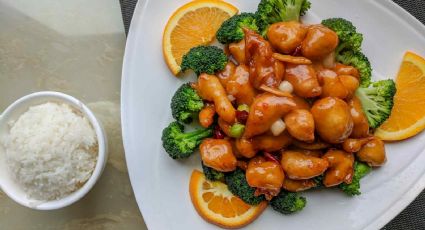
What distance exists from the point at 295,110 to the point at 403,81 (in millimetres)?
700

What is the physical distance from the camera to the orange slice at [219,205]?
8.46ft

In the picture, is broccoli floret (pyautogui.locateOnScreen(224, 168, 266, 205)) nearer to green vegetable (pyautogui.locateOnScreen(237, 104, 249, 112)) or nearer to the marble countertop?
green vegetable (pyautogui.locateOnScreen(237, 104, 249, 112))

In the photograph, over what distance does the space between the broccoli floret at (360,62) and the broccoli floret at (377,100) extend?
1.7 inches

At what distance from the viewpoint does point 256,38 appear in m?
2.42

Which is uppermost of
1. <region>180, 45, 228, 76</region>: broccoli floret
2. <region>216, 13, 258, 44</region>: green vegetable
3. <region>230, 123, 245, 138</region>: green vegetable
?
<region>216, 13, 258, 44</region>: green vegetable

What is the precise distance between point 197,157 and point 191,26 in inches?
26.5

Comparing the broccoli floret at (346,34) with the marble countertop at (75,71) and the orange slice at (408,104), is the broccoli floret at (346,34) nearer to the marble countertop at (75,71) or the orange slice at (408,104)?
the orange slice at (408,104)

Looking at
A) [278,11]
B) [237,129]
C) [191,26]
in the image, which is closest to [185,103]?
[237,129]

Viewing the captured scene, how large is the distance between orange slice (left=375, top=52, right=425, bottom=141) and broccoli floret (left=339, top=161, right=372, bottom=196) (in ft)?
0.62

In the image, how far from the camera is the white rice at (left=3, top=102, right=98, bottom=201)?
250cm

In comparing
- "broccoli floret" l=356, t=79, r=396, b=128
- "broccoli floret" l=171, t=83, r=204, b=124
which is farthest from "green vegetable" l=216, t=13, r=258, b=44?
"broccoli floret" l=356, t=79, r=396, b=128

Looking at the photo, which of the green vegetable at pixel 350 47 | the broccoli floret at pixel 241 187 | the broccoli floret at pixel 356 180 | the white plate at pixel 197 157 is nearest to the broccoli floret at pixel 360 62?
the green vegetable at pixel 350 47

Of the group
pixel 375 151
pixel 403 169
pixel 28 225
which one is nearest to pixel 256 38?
pixel 375 151

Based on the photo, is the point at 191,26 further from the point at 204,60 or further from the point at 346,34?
the point at 346,34
